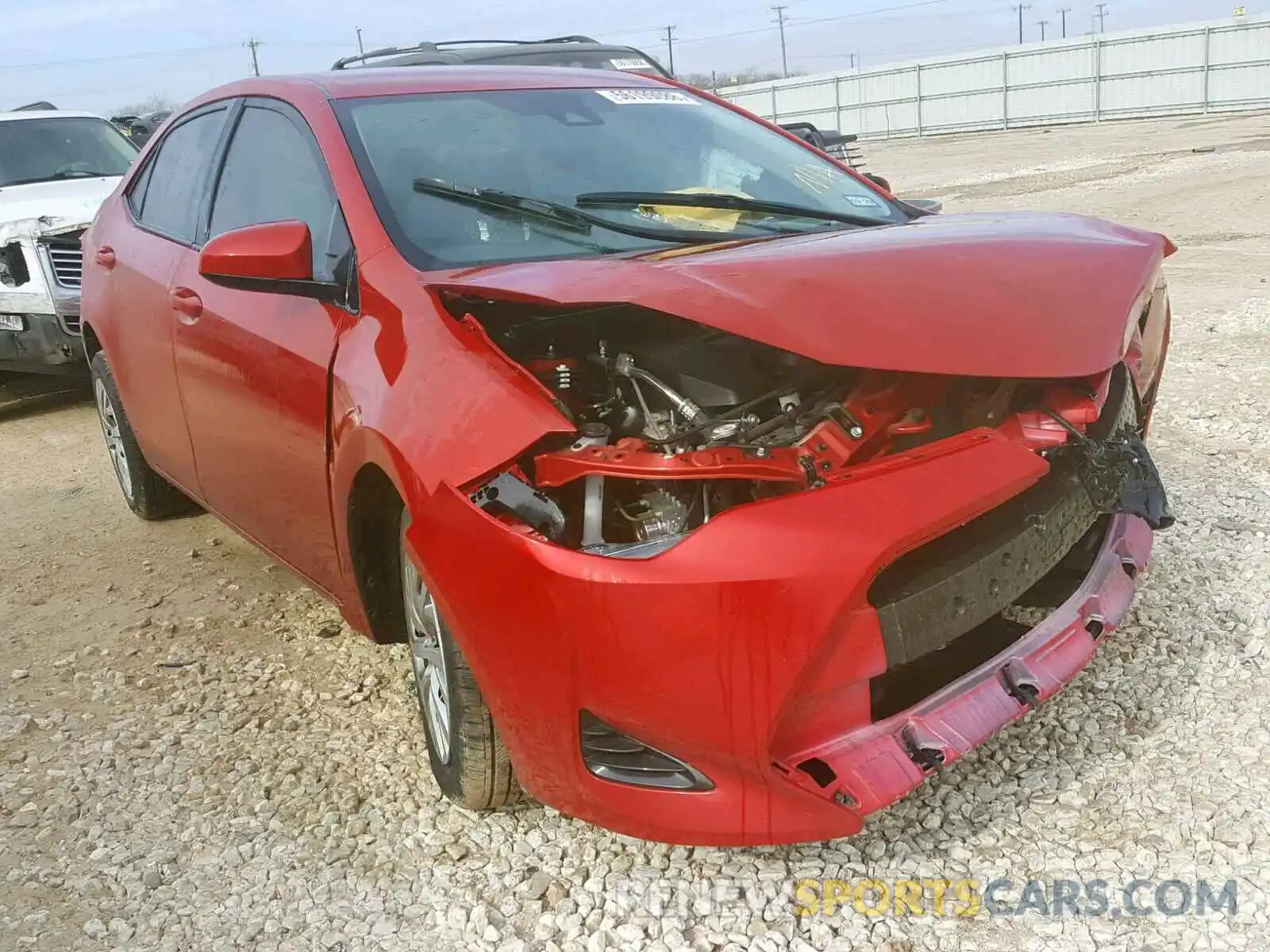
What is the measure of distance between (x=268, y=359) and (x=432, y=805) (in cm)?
119

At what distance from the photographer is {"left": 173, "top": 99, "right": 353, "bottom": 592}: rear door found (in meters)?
2.77

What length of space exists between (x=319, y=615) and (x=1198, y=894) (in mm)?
2656

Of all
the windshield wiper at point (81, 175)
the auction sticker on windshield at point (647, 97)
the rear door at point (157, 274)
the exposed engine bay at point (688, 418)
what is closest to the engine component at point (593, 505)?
the exposed engine bay at point (688, 418)

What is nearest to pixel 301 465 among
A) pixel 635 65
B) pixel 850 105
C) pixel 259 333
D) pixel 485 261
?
pixel 259 333

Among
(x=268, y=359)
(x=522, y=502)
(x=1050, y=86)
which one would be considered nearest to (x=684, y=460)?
(x=522, y=502)

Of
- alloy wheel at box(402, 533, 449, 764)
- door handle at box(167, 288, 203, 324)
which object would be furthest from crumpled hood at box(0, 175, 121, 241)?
alloy wheel at box(402, 533, 449, 764)

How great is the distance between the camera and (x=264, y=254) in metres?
2.63

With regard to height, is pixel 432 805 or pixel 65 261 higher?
pixel 65 261

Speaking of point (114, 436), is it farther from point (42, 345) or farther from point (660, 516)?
point (660, 516)

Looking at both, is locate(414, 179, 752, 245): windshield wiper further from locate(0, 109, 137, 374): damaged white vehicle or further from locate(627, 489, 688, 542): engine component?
locate(0, 109, 137, 374): damaged white vehicle

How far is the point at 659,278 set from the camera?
2105 mm

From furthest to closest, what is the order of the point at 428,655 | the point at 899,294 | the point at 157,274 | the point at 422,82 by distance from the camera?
the point at 157,274 < the point at 422,82 < the point at 428,655 < the point at 899,294

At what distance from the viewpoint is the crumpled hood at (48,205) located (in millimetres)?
6691

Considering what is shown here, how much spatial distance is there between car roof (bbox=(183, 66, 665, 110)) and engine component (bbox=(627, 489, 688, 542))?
5.60 ft
